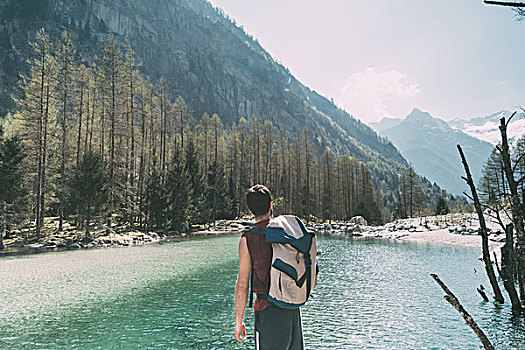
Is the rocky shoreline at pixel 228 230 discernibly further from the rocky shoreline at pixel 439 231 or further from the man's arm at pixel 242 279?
the man's arm at pixel 242 279

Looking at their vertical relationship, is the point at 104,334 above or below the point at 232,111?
below

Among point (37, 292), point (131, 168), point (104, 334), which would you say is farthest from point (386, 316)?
point (131, 168)

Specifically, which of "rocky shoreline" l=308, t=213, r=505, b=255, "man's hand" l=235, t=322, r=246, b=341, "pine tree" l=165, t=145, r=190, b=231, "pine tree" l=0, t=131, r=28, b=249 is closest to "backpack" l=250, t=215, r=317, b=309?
"man's hand" l=235, t=322, r=246, b=341

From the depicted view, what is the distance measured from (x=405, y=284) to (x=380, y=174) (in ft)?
497

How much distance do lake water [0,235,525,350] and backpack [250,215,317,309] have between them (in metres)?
4.00

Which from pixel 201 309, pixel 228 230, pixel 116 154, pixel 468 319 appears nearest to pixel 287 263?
pixel 468 319

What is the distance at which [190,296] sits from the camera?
30.8 feet

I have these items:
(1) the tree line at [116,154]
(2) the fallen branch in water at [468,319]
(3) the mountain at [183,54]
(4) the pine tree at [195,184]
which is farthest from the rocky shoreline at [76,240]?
Result: (3) the mountain at [183,54]

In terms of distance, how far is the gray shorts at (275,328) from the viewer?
246 centimetres

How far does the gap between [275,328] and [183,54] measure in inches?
5671

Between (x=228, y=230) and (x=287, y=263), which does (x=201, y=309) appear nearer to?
(x=287, y=263)

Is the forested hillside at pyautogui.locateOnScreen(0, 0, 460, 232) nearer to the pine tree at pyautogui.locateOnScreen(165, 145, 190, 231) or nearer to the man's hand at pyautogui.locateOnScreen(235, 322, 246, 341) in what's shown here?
the pine tree at pyautogui.locateOnScreen(165, 145, 190, 231)

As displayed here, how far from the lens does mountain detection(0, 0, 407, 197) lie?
9201 cm

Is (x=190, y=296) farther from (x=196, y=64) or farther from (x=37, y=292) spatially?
(x=196, y=64)
